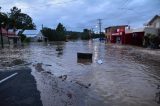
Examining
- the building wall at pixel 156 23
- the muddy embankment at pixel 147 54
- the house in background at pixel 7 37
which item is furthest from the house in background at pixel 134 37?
the house in background at pixel 7 37

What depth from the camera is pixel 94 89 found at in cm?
1280

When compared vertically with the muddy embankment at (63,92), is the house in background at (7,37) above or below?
above

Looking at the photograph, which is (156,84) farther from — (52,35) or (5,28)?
(52,35)

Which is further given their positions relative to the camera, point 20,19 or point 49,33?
point 49,33

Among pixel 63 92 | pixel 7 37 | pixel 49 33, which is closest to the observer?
pixel 63 92

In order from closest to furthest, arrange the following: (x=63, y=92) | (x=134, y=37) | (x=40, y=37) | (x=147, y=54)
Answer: (x=63, y=92)
(x=147, y=54)
(x=134, y=37)
(x=40, y=37)

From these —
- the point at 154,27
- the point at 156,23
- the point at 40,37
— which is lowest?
the point at 40,37

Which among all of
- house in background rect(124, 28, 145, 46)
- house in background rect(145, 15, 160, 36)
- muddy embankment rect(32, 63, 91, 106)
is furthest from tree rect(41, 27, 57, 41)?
muddy embankment rect(32, 63, 91, 106)

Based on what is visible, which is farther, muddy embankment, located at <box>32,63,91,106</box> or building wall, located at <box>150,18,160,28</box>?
building wall, located at <box>150,18,160,28</box>

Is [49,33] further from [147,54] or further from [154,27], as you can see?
[147,54]

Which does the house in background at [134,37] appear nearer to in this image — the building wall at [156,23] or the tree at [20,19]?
the building wall at [156,23]

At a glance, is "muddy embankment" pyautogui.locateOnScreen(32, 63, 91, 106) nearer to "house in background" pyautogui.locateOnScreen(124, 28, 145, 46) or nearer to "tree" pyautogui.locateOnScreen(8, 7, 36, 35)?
"house in background" pyautogui.locateOnScreen(124, 28, 145, 46)

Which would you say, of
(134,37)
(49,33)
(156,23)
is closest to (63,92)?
(156,23)

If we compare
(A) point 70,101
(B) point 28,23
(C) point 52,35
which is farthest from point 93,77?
(C) point 52,35
